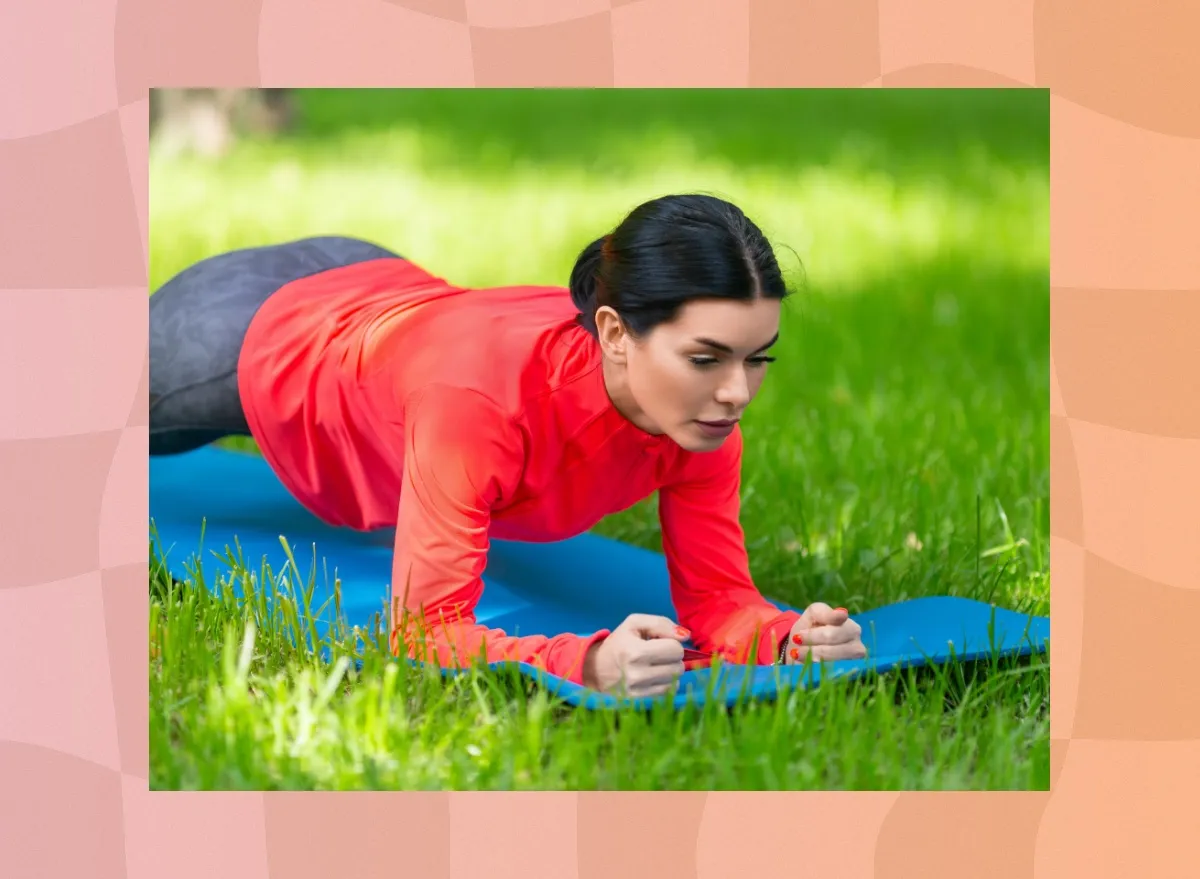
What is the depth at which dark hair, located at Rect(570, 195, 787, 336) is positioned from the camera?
2746mm

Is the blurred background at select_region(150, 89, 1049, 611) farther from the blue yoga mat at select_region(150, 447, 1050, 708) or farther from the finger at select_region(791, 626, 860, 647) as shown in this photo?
the finger at select_region(791, 626, 860, 647)

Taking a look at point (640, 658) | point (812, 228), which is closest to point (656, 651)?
point (640, 658)

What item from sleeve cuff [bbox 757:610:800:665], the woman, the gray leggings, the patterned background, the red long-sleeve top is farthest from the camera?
the gray leggings

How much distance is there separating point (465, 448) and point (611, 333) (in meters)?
0.34

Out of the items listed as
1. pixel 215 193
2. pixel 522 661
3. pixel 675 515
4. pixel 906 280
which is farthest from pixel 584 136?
pixel 522 661

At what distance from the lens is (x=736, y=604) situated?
3275mm

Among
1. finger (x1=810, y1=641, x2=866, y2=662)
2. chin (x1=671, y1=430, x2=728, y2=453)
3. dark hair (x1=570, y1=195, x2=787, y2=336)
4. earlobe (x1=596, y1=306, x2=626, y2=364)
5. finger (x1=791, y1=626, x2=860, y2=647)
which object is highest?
dark hair (x1=570, y1=195, x2=787, y2=336)

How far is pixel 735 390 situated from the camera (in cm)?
278

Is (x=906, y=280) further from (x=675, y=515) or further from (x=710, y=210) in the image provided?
(x=710, y=210)

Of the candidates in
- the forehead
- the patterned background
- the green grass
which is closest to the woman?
the forehead

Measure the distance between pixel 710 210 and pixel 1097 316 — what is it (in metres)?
0.70

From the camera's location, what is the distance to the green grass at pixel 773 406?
2.68 metres

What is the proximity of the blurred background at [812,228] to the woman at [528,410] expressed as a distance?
8.9 inches

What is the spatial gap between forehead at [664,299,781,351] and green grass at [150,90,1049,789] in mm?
634
